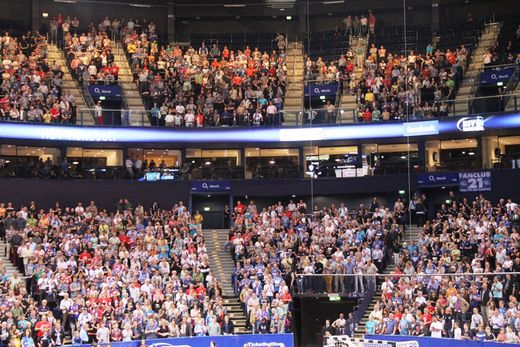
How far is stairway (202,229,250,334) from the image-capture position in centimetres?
3794

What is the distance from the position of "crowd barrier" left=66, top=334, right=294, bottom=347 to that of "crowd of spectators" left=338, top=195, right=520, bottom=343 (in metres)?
1.79

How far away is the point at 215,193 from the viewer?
48219 mm

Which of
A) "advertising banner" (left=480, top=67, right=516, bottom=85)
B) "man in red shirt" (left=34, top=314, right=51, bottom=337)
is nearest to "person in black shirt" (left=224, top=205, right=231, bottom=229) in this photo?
"advertising banner" (left=480, top=67, right=516, bottom=85)

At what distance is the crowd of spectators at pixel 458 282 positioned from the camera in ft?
106

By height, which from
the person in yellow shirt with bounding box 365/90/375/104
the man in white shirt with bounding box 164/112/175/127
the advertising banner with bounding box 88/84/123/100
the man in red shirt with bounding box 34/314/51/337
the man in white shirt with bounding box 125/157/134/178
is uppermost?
the advertising banner with bounding box 88/84/123/100

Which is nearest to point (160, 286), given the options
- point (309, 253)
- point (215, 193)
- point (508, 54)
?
point (309, 253)

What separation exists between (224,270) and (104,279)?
23.5 ft

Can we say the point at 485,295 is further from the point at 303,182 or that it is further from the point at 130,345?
the point at 303,182

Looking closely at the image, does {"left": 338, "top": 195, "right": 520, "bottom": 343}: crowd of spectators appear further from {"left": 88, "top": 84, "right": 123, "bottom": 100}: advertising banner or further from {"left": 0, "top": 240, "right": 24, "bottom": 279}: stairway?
{"left": 88, "top": 84, "right": 123, "bottom": 100}: advertising banner

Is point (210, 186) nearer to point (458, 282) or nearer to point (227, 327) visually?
point (227, 327)

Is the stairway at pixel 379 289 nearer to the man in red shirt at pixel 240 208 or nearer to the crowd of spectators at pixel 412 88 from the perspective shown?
the crowd of spectators at pixel 412 88

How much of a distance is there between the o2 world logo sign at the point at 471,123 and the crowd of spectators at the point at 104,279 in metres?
13.4

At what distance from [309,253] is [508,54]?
51.0ft

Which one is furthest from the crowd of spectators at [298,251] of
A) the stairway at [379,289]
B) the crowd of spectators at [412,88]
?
the crowd of spectators at [412,88]
